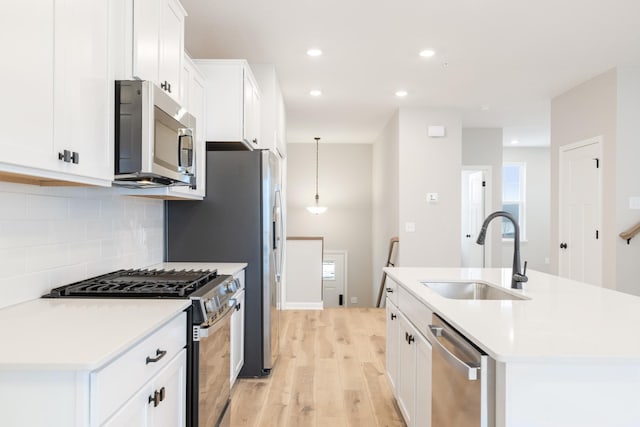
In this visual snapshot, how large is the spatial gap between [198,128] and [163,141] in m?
1.15

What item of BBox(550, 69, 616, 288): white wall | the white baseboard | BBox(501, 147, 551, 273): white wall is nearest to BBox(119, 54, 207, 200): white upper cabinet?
the white baseboard

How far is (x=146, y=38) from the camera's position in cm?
194

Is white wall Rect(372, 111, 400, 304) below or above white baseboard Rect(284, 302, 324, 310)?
above

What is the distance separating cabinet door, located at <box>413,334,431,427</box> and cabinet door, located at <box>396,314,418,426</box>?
0.07m

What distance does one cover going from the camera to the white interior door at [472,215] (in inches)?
294

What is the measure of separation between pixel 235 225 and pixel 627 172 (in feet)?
12.4

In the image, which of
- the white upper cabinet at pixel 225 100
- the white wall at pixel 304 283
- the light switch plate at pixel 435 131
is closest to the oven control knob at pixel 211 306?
the white upper cabinet at pixel 225 100

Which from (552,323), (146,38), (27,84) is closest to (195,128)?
(146,38)

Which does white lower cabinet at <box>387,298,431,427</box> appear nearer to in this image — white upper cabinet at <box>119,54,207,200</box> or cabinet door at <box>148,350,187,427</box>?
cabinet door at <box>148,350,187,427</box>

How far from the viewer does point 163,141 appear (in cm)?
199

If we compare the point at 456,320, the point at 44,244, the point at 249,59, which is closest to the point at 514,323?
the point at 456,320

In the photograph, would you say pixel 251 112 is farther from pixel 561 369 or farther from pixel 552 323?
pixel 561 369

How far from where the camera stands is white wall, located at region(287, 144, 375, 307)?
29.4 feet

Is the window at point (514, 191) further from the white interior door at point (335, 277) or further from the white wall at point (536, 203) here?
the white interior door at point (335, 277)
